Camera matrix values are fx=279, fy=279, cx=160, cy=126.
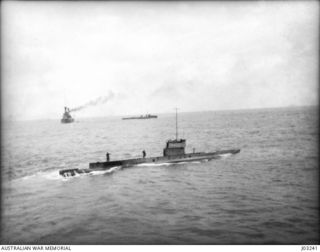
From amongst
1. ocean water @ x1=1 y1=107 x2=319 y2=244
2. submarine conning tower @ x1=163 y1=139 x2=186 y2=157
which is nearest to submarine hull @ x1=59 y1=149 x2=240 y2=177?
submarine conning tower @ x1=163 y1=139 x2=186 y2=157

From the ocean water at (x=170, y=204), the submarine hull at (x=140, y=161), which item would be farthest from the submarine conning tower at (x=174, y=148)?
the ocean water at (x=170, y=204)

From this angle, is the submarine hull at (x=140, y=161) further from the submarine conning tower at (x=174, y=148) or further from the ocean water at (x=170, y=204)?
the ocean water at (x=170, y=204)

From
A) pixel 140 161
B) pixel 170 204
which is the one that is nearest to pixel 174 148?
pixel 140 161

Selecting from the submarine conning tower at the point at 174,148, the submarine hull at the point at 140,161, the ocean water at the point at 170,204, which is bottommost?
the ocean water at the point at 170,204

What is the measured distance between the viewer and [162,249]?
53.4ft

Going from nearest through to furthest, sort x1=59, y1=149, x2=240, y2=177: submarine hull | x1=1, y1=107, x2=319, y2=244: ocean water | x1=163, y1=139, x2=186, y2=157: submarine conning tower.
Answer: x1=1, y1=107, x2=319, y2=244: ocean water
x1=59, y1=149, x2=240, y2=177: submarine hull
x1=163, y1=139, x2=186, y2=157: submarine conning tower

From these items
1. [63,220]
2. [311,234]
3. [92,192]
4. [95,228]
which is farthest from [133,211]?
[311,234]

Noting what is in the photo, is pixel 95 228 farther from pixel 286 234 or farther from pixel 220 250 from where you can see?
pixel 286 234

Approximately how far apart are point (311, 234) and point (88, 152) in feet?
189

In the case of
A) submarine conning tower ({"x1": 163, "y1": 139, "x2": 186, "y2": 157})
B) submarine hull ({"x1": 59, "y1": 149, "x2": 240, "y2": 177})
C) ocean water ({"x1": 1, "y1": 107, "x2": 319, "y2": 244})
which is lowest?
ocean water ({"x1": 1, "y1": 107, "x2": 319, "y2": 244})

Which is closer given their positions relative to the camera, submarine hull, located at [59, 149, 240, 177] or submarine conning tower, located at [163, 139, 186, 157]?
submarine hull, located at [59, 149, 240, 177]

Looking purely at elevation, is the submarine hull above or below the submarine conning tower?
below

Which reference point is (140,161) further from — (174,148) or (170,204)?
(170,204)

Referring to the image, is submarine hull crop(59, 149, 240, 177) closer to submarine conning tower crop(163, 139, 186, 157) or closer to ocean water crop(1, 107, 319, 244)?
submarine conning tower crop(163, 139, 186, 157)
